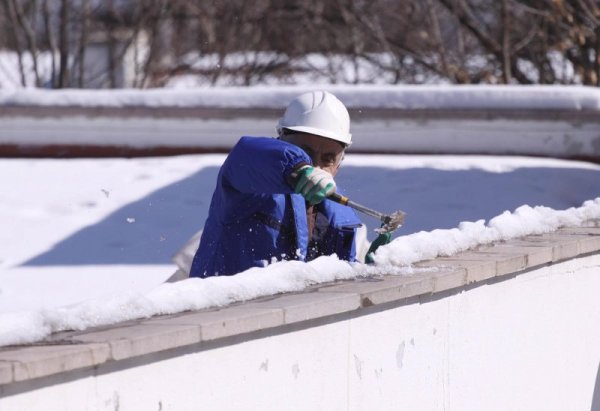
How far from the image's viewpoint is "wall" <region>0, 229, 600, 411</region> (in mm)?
2600

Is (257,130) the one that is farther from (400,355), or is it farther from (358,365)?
(358,365)

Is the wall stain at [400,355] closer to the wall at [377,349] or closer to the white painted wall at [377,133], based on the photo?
the wall at [377,349]

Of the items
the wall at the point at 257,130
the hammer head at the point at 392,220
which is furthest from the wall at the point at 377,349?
the wall at the point at 257,130

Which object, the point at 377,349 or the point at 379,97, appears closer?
the point at 377,349

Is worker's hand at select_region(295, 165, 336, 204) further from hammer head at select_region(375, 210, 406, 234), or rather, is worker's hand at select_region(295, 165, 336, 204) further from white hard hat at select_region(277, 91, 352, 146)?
white hard hat at select_region(277, 91, 352, 146)

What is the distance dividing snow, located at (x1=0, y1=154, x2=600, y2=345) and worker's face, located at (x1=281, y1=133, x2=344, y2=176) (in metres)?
3.26

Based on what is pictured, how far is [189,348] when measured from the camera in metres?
2.82

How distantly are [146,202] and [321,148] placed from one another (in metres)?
6.48

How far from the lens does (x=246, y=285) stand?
3322 mm

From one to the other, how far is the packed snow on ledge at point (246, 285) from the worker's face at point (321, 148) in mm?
450

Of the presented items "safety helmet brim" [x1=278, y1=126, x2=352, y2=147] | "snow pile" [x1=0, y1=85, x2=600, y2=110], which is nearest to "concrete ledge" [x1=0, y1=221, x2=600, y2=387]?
"safety helmet brim" [x1=278, y1=126, x2=352, y2=147]

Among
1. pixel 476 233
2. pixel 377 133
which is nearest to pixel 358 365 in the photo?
pixel 476 233

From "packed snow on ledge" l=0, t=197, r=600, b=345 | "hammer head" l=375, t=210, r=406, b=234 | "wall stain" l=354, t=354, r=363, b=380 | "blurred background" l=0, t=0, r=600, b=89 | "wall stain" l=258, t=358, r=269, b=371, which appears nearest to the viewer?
"packed snow on ledge" l=0, t=197, r=600, b=345

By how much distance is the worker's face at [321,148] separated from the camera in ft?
15.6
